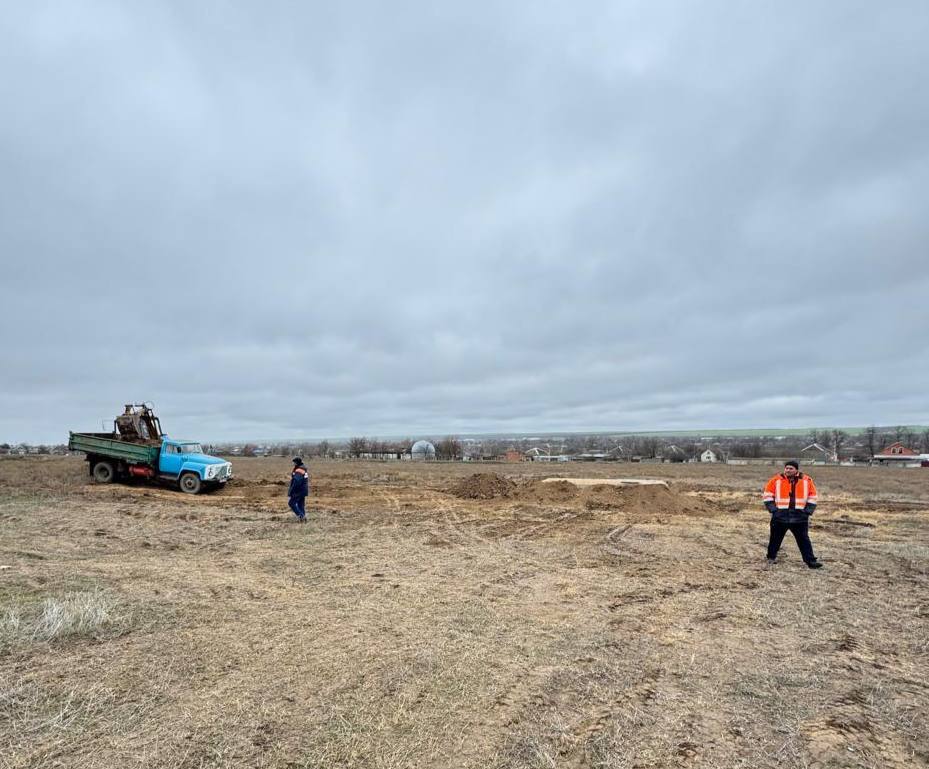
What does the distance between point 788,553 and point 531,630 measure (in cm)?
732

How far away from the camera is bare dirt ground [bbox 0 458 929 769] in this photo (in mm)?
3814

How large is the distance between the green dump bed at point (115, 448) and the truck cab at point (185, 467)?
34 centimetres

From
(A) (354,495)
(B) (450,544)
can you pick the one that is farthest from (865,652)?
(A) (354,495)

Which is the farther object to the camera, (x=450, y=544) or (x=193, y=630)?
(x=450, y=544)

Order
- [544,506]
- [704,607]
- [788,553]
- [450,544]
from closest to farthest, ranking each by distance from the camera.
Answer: [704,607] → [788,553] → [450,544] → [544,506]

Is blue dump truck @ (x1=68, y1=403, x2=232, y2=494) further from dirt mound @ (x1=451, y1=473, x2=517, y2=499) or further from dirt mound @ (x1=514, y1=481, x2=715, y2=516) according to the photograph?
dirt mound @ (x1=514, y1=481, x2=715, y2=516)

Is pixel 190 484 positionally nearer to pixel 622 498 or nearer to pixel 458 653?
pixel 622 498

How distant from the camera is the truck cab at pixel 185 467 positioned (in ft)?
69.3

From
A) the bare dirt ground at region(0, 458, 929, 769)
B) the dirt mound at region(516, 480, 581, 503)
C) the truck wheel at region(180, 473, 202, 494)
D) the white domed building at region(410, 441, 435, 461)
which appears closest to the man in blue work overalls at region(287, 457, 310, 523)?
the bare dirt ground at region(0, 458, 929, 769)

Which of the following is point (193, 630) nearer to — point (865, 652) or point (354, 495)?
point (865, 652)

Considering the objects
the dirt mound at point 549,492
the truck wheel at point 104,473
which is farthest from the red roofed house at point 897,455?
the truck wheel at point 104,473

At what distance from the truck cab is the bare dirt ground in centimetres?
904

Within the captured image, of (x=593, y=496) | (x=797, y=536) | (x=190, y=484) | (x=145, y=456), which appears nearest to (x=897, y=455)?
(x=593, y=496)

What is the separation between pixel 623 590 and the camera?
8.10 m
